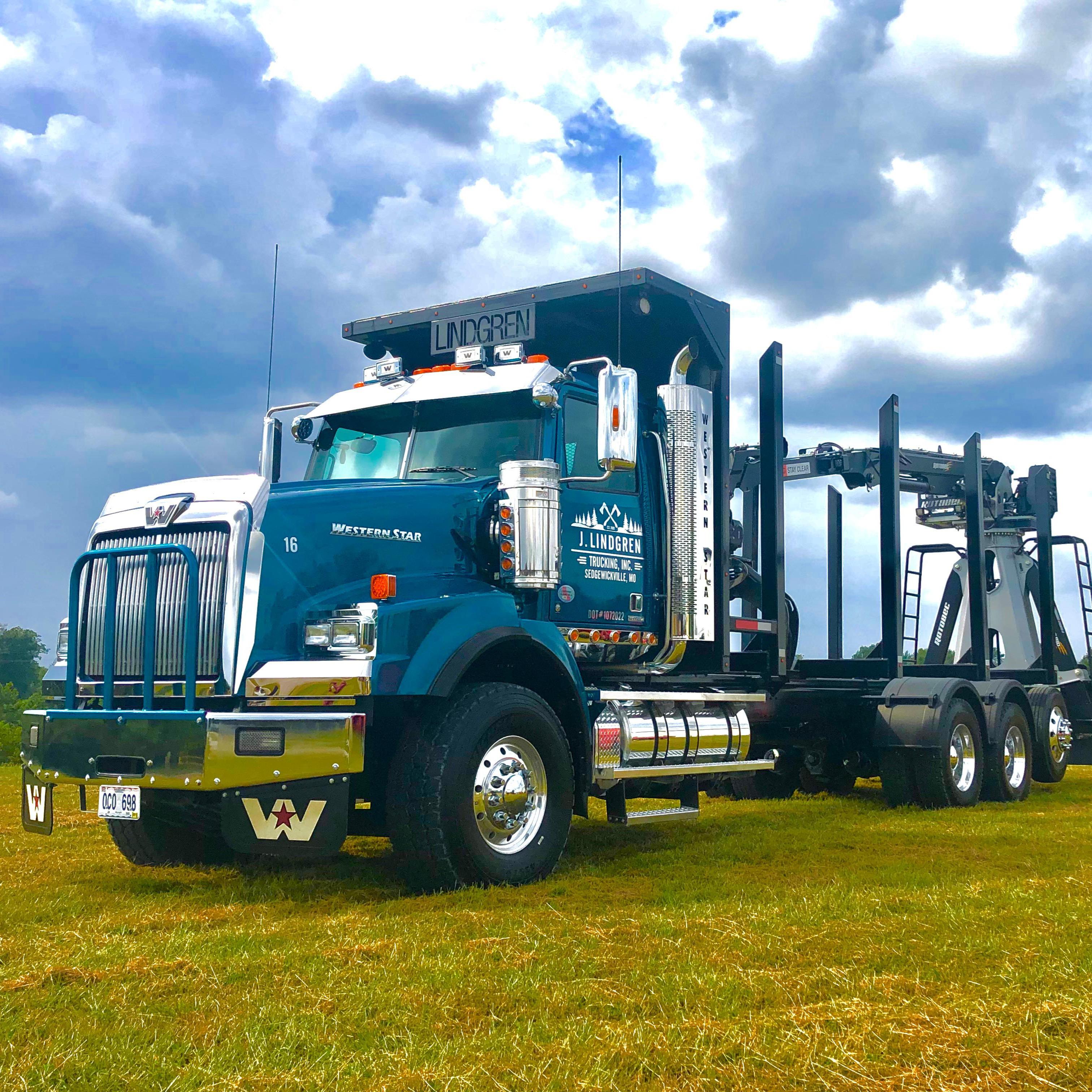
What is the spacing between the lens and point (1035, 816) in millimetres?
10570

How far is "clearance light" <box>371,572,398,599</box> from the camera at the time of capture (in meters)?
6.31

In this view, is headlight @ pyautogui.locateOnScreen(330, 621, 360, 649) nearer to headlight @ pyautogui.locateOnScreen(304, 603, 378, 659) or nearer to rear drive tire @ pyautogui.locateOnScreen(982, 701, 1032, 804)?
headlight @ pyautogui.locateOnScreen(304, 603, 378, 659)

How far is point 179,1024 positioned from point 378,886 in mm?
2768

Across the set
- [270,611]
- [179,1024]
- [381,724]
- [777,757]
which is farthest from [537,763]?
[777,757]

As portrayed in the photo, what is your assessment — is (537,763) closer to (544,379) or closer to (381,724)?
(381,724)

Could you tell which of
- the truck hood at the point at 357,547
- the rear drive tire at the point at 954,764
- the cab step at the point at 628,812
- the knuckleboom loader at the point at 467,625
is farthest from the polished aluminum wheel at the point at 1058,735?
the truck hood at the point at 357,547

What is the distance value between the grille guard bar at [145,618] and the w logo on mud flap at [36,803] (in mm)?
482

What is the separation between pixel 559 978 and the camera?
4.51 metres

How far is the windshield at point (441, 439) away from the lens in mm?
7621

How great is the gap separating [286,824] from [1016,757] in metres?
9.15

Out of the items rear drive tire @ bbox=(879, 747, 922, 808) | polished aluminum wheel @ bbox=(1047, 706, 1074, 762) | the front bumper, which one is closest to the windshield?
the front bumper

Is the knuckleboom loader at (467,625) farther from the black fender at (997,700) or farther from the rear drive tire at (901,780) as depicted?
the black fender at (997,700)

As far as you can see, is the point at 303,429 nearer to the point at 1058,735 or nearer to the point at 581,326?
the point at 581,326

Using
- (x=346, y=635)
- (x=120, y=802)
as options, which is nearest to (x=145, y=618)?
(x=120, y=802)
